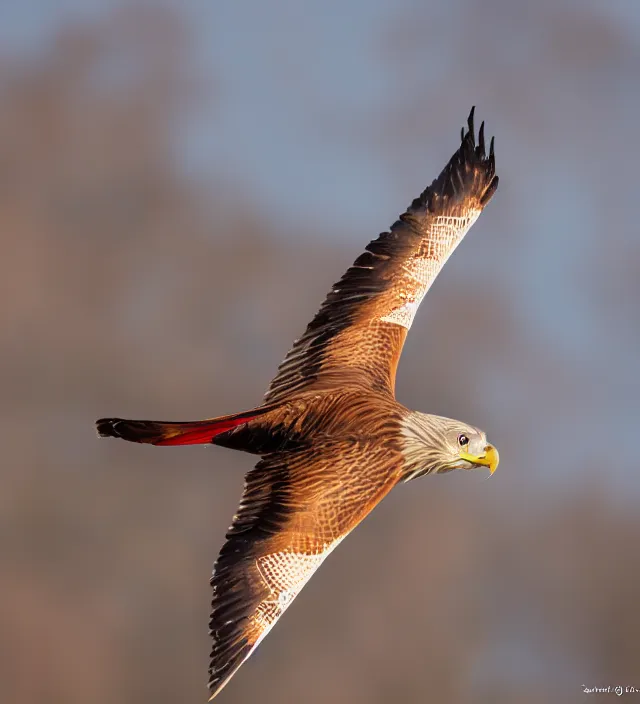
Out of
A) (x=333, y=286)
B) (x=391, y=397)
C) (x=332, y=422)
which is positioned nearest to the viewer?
(x=332, y=422)

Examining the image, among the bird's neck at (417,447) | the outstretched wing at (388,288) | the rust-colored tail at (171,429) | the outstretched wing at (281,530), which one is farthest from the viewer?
the outstretched wing at (388,288)

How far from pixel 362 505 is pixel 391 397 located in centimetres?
221

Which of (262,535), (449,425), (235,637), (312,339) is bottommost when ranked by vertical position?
(235,637)

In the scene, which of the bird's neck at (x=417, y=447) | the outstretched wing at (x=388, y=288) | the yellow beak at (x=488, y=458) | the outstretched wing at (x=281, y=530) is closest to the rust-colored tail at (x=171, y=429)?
the outstretched wing at (x=281, y=530)

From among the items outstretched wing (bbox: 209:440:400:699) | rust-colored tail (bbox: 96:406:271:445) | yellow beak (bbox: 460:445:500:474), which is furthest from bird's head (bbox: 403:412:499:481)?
rust-colored tail (bbox: 96:406:271:445)

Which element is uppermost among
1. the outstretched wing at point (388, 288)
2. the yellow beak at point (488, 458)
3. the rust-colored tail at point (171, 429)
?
the outstretched wing at point (388, 288)

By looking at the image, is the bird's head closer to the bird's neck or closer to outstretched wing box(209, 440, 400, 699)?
the bird's neck

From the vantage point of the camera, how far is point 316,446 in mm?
14984

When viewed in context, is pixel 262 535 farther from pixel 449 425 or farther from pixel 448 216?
pixel 448 216

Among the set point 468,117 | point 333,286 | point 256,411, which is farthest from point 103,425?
point 468,117

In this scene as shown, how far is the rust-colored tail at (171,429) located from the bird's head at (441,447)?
74.1 inches

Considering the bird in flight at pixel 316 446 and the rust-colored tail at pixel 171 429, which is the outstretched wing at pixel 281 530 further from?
the rust-colored tail at pixel 171 429

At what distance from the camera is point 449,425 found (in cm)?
1538

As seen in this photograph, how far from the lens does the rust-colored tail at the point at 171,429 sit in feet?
48.9
